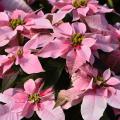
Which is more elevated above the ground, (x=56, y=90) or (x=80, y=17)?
(x=80, y=17)

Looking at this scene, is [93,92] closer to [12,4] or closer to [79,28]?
[79,28]

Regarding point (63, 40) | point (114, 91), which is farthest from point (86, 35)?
point (114, 91)

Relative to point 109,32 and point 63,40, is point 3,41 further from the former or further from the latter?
point 109,32

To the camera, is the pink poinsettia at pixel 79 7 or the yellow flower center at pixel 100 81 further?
the pink poinsettia at pixel 79 7

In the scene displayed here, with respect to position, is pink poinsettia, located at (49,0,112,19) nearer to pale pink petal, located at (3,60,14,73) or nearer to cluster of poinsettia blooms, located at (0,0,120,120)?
cluster of poinsettia blooms, located at (0,0,120,120)

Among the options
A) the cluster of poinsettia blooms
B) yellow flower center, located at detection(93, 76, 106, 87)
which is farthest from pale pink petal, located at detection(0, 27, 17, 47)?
yellow flower center, located at detection(93, 76, 106, 87)

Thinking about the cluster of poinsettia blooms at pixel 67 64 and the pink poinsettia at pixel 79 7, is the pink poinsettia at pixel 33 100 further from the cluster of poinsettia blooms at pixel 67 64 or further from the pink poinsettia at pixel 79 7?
the pink poinsettia at pixel 79 7

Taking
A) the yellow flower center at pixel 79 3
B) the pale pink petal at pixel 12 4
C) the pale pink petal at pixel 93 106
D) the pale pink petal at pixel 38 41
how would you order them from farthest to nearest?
the pale pink petal at pixel 12 4 → the yellow flower center at pixel 79 3 → the pale pink petal at pixel 38 41 → the pale pink petal at pixel 93 106

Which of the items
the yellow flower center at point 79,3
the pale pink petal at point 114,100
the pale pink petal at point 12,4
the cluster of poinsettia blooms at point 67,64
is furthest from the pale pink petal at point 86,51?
the pale pink petal at point 12,4
